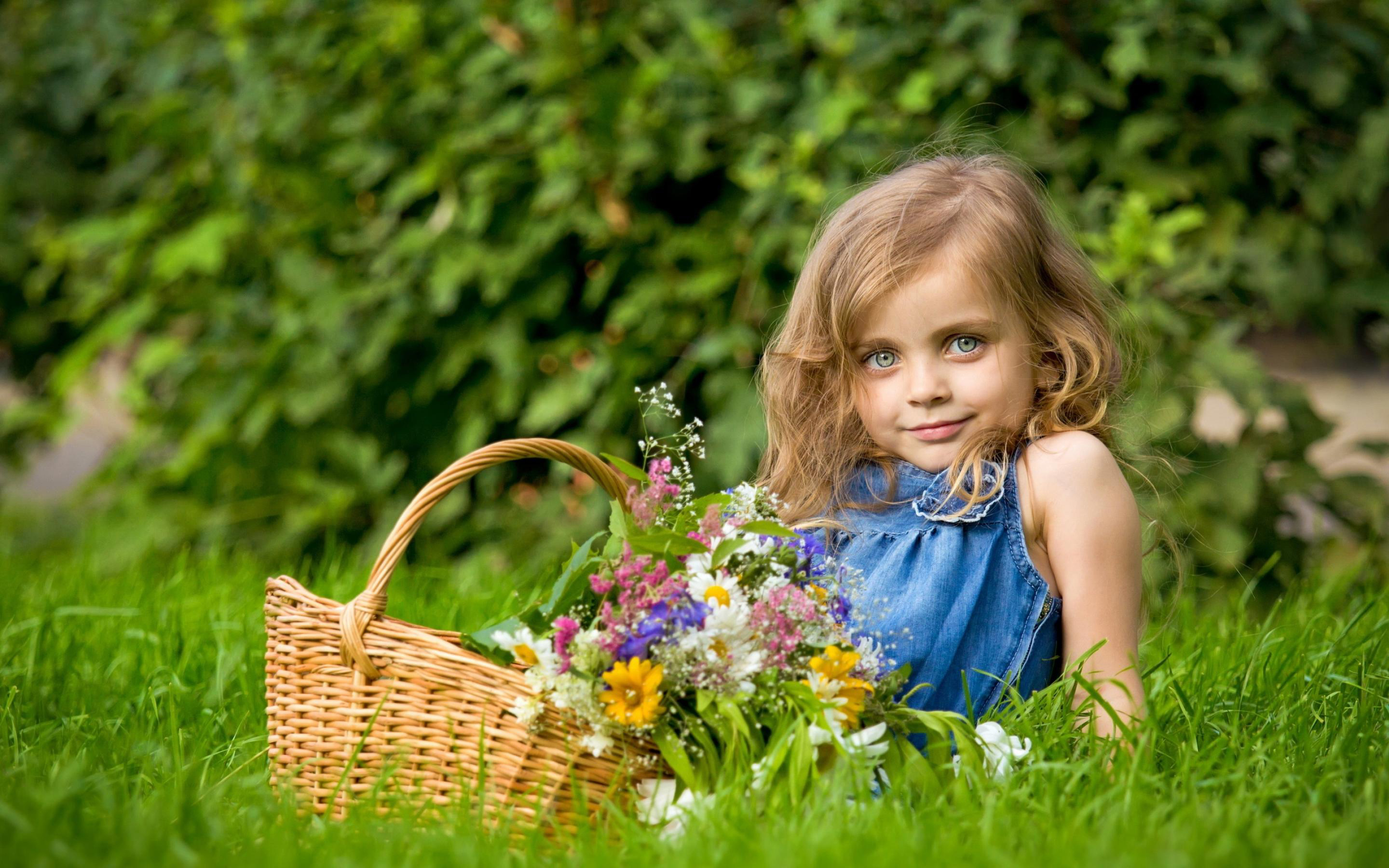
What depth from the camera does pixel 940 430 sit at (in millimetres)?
1979

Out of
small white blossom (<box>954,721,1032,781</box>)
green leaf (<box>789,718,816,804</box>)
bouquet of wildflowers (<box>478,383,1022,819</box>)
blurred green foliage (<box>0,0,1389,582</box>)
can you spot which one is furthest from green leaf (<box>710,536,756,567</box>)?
blurred green foliage (<box>0,0,1389,582</box>)

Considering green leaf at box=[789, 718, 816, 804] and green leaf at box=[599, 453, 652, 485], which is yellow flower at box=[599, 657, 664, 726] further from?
green leaf at box=[599, 453, 652, 485]

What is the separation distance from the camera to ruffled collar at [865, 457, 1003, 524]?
1.91 meters

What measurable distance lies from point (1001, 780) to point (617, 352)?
1897mm

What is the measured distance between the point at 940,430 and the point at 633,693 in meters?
0.72

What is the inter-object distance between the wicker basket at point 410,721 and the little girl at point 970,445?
1.59ft

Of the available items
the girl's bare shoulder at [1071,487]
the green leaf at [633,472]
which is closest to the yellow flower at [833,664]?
the green leaf at [633,472]

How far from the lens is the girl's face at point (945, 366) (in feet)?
6.40

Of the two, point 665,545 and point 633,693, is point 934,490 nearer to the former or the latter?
point 665,545

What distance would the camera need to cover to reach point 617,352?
10.8 ft

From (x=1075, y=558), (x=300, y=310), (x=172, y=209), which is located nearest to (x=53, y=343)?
Result: (x=172, y=209)

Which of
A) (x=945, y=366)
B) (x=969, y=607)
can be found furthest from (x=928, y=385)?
(x=969, y=607)

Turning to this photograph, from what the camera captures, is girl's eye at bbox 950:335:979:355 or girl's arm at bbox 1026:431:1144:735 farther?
girl's eye at bbox 950:335:979:355

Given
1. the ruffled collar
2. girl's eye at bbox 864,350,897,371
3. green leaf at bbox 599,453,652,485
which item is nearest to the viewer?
green leaf at bbox 599,453,652,485
